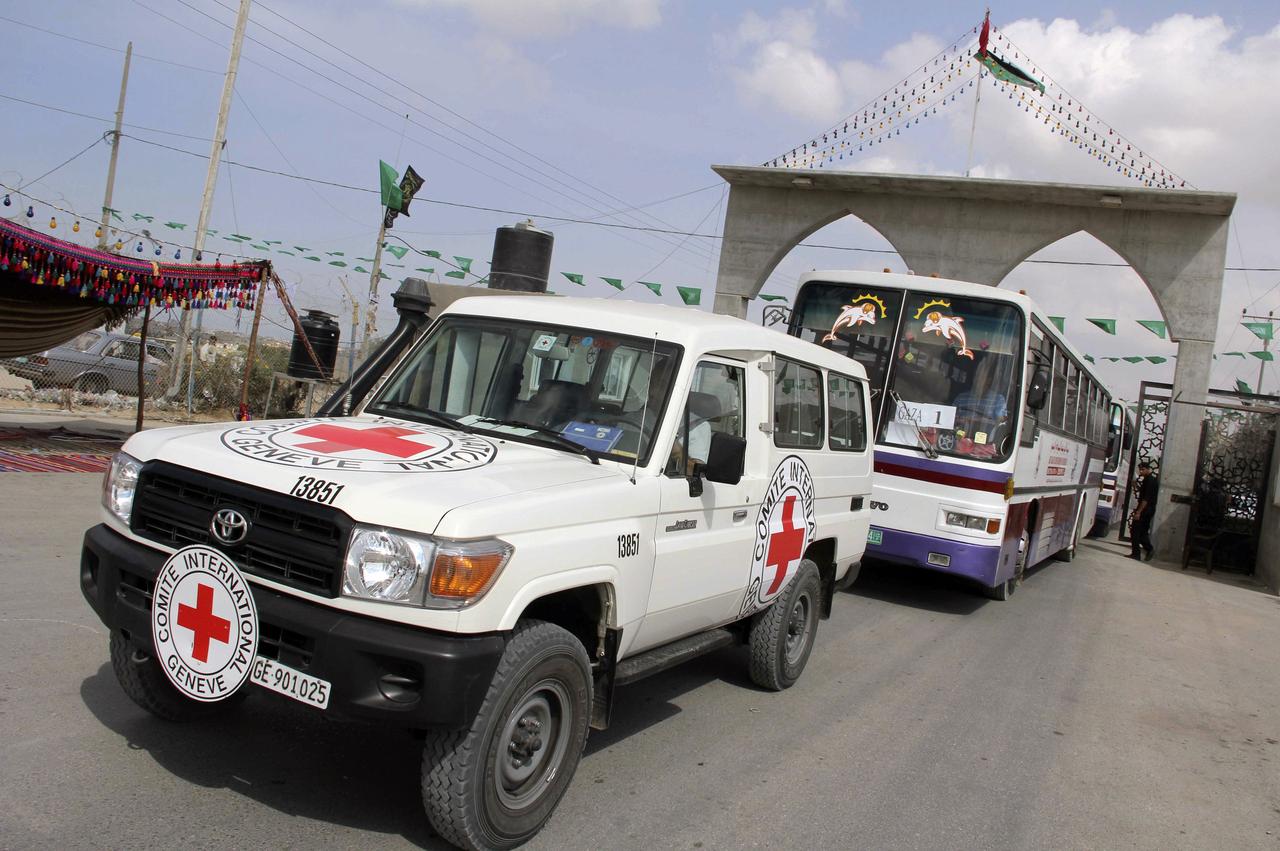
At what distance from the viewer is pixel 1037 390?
9516mm

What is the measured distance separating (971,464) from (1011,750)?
170 inches

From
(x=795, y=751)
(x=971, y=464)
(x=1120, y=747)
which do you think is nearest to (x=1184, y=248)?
(x=971, y=464)

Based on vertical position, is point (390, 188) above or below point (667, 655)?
above

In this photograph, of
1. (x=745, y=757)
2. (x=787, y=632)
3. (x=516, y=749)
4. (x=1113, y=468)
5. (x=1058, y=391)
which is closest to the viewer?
(x=516, y=749)

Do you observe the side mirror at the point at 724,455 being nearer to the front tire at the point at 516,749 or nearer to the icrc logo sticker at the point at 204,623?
the front tire at the point at 516,749

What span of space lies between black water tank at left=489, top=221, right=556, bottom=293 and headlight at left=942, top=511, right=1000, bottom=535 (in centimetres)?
743

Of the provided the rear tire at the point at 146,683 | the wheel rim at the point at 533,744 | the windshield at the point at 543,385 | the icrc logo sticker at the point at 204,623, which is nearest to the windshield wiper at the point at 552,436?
the windshield at the point at 543,385

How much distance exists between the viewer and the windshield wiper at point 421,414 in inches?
175

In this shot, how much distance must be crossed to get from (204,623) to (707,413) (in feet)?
7.90

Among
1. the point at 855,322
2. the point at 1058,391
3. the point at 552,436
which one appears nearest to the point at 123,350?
the point at 855,322

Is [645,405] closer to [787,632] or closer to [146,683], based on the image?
[787,632]

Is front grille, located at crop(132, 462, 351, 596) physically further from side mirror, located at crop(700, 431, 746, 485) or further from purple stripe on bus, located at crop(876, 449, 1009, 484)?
purple stripe on bus, located at crop(876, 449, 1009, 484)

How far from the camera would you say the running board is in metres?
4.15

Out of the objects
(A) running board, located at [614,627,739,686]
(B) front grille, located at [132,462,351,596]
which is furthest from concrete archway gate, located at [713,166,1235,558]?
(B) front grille, located at [132,462,351,596]
